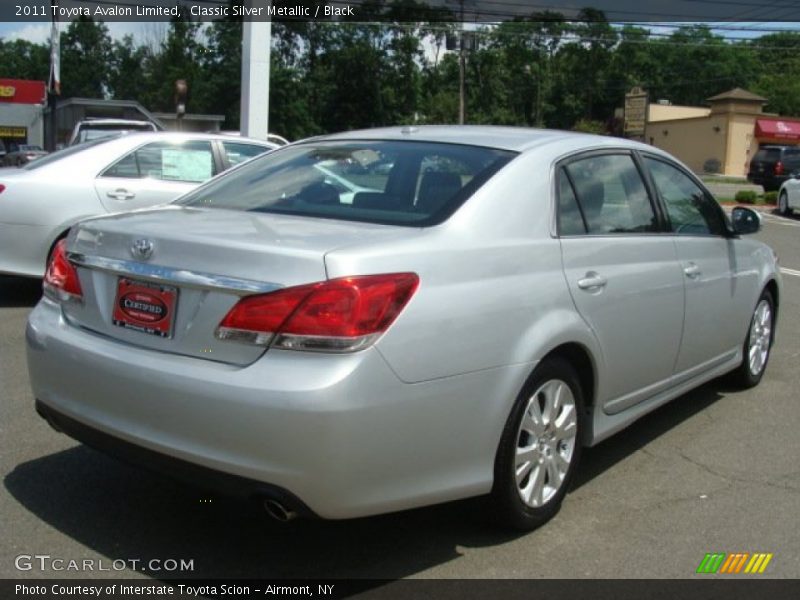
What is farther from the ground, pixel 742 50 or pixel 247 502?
pixel 742 50

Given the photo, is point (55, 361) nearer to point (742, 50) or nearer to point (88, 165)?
point (88, 165)

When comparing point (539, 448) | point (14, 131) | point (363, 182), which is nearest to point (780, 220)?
point (363, 182)

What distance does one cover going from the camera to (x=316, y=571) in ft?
10.6

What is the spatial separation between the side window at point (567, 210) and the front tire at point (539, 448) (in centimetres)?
60

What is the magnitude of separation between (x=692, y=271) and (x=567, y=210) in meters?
1.14

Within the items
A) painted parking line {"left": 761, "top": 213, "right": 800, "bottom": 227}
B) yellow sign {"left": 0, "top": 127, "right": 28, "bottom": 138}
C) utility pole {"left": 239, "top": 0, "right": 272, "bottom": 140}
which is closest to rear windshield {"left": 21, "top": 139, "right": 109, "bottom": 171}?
utility pole {"left": 239, "top": 0, "right": 272, "bottom": 140}

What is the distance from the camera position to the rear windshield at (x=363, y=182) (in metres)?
3.56

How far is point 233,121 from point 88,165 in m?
65.5

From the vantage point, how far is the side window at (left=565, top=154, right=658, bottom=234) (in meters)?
4.04

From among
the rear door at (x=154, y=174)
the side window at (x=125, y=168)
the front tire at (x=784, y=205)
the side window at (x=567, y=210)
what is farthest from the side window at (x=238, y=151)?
the front tire at (x=784, y=205)

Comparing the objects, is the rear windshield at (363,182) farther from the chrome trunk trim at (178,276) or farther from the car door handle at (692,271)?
the car door handle at (692,271)

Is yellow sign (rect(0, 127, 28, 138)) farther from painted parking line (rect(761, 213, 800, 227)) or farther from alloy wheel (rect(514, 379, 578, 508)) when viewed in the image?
alloy wheel (rect(514, 379, 578, 508))

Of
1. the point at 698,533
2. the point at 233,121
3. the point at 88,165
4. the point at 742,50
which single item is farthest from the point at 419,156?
the point at 742,50

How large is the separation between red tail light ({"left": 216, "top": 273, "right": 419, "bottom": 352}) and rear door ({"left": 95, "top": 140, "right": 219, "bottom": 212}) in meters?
5.21
